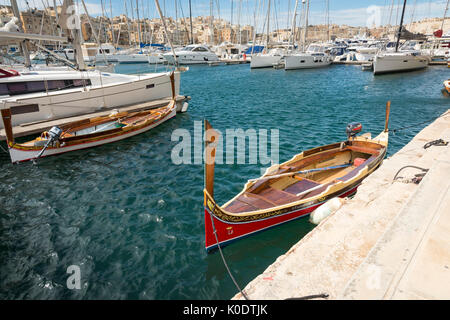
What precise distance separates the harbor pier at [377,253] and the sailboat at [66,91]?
15785 millimetres

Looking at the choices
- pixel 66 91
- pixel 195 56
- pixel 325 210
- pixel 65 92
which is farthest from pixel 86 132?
pixel 195 56

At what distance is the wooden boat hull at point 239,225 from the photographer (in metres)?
6.19

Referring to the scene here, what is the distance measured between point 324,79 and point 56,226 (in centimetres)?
3755

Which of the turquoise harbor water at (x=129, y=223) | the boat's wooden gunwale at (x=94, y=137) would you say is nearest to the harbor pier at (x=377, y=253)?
the turquoise harbor water at (x=129, y=223)

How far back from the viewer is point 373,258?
387 centimetres

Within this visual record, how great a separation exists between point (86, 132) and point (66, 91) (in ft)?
12.6

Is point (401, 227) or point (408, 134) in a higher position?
point (401, 227)

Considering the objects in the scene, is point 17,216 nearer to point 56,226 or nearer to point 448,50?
point 56,226

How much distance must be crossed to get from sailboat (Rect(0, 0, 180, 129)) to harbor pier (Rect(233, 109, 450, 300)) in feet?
51.8

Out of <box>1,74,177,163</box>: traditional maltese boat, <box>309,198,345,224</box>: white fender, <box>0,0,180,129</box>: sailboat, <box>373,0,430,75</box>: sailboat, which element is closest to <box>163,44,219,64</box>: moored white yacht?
<box>373,0,430,75</box>: sailboat

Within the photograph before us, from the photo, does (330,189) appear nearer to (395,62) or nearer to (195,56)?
(395,62)

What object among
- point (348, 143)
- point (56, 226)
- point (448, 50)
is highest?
point (448, 50)

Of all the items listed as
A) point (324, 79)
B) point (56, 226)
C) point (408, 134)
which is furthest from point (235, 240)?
point (324, 79)

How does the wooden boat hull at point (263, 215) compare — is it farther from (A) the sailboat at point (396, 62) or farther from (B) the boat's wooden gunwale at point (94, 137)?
(A) the sailboat at point (396, 62)
